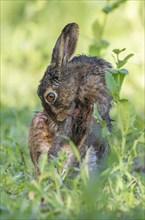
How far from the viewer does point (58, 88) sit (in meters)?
6.18

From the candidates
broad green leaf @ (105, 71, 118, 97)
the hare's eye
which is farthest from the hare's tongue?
broad green leaf @ (105, 71, 118, 97)

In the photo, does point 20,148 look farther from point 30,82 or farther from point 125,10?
point 125,10

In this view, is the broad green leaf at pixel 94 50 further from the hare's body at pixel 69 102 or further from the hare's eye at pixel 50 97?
the hare's eye at pixel 50 97

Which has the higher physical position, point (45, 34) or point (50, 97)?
point (45, 34)

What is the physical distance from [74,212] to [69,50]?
7.00 feet

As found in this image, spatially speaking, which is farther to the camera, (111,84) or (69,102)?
(69,102)

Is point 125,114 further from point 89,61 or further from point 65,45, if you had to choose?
point 65,45

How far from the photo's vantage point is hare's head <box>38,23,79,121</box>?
6105 millimetres

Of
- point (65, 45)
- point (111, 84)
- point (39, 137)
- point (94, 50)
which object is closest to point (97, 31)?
point (94, 50)

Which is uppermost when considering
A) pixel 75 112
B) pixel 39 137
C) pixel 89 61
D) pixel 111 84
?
pixel 89 61

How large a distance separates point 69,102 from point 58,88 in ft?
0.50

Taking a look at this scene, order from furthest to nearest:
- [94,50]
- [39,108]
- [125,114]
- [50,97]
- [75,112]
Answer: [39,108], [94,50], [50,97], [75,112], [125,114]

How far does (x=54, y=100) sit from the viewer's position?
6.13 m

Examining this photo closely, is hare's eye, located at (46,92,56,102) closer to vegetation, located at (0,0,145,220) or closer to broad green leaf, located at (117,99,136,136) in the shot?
vegetation, located at (0,0,145,220)
